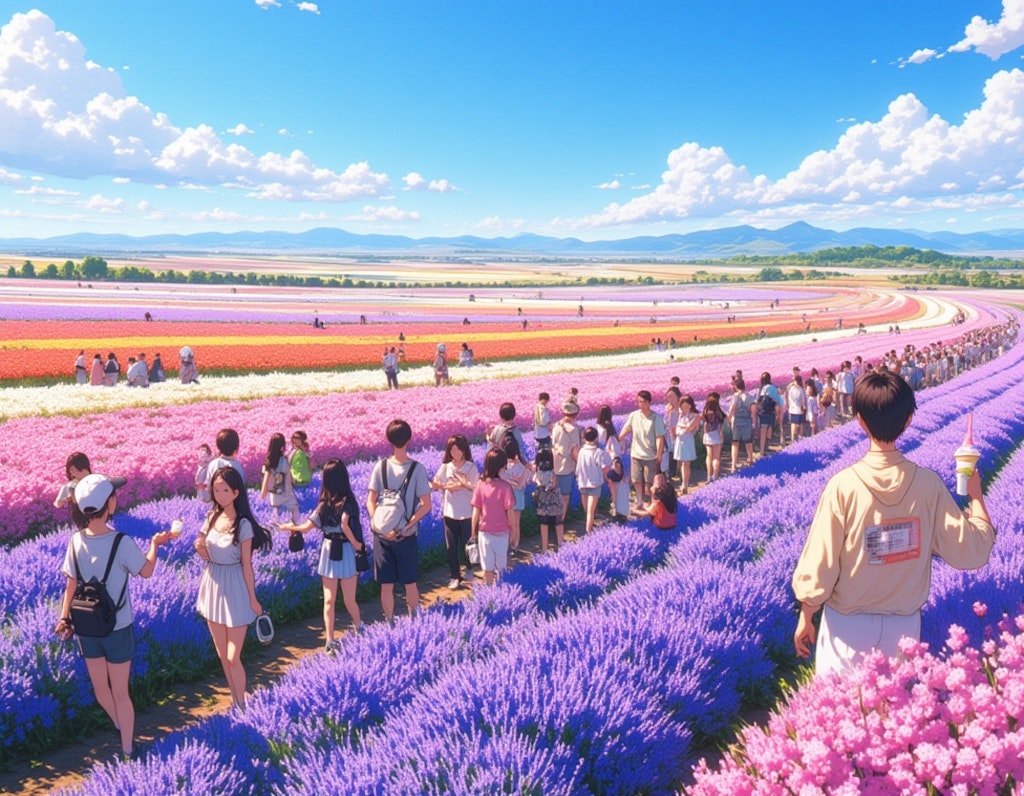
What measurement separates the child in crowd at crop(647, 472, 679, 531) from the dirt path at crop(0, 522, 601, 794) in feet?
8.09

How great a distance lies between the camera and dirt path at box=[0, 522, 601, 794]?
5.14 meters

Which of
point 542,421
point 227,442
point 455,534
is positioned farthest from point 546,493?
point 227,442

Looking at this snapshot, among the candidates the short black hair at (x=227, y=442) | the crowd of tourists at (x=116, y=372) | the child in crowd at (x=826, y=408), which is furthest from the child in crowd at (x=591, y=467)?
the crowd of tourists at (x=116, y=372)

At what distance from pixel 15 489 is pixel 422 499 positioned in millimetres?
6626

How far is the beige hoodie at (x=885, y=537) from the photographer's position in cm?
351

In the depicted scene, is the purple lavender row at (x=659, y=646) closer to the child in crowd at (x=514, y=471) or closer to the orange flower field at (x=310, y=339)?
the child in crowd at (x=514, y=471)

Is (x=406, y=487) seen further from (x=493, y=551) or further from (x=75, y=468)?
(x=75, y=468)

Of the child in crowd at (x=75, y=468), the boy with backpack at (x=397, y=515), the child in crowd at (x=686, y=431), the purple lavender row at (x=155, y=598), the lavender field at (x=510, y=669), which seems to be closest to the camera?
the lavender field at (x=510, y=669)

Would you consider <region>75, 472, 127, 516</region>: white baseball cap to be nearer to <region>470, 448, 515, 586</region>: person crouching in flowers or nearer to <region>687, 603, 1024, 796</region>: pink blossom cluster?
<region>470, 448, 515, 586</region>: person crouching in flowers

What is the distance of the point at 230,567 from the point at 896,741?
4616 millimetres

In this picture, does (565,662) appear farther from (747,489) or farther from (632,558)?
(747,489)

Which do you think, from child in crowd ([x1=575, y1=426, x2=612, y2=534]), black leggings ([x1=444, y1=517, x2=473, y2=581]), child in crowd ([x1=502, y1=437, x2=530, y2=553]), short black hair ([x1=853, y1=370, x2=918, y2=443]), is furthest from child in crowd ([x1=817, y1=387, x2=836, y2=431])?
short black hair ([x1=853, y1=370, x2=918, y2=443])

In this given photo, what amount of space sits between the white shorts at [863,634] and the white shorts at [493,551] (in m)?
4.36

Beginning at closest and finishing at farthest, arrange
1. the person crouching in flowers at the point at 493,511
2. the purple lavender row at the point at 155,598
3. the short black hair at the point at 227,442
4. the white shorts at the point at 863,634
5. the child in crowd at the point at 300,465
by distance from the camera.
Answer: the white shorts at the point at 863,634 → the purple lavender row at the point at 155,598 → the short black hair at the point at 227,442 → the person crouching in flowers at the point at 493,511 → the child in crowd at the point at 300,465
